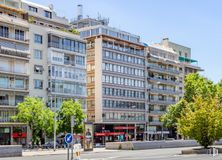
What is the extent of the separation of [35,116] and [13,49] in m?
12.9

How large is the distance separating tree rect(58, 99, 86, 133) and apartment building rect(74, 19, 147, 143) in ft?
50.3

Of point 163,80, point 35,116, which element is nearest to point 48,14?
point 35,116

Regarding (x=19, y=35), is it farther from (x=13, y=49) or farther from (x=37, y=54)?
(x=37, y=54)

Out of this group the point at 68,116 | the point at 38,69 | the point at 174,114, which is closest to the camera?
the point at 68,116

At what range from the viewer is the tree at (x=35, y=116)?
69.2 metres

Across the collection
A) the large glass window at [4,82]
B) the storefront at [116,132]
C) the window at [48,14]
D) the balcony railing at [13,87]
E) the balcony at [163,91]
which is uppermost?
the window at [48,14]

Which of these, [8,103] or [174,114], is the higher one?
[8,103]

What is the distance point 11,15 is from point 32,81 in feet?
37.3

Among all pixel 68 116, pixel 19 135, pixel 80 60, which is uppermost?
pixel 80 60

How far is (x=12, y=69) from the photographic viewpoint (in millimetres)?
75625

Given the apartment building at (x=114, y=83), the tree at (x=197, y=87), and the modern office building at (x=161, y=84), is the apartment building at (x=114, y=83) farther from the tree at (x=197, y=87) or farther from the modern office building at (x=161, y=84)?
the tree at (x=197, y=87)

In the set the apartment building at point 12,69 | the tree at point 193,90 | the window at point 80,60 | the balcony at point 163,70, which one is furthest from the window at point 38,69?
the balcony at point 163,70

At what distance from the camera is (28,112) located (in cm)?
6912

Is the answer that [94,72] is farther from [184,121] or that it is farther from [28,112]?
[184,121]
